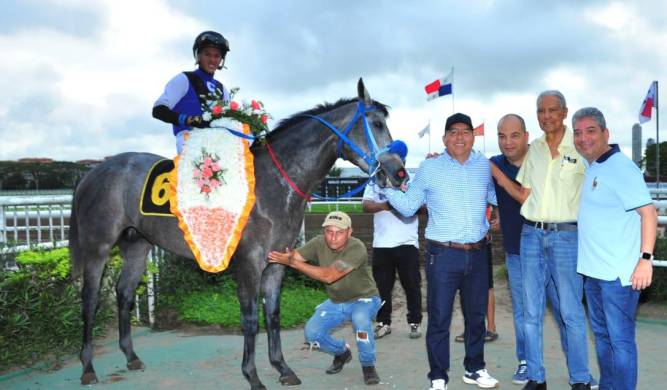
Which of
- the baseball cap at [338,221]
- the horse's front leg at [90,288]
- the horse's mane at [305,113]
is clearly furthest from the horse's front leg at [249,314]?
the horse's front leg at [90,288]

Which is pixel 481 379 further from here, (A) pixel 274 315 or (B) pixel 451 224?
(A) pixel 274 315

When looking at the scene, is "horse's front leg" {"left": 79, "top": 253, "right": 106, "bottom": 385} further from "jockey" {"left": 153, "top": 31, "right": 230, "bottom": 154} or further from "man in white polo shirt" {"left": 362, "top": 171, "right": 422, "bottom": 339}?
"man in white polo shirt" {"left": 362, "top": 171, "right": 422, "bottom": 339}

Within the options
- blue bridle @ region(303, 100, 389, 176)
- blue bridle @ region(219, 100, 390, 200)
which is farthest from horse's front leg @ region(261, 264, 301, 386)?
blue bridle @ region(303, 100, 389, 176)

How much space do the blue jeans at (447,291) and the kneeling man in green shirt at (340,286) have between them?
562 mm

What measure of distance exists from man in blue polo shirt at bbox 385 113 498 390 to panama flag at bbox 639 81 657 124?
20.8m

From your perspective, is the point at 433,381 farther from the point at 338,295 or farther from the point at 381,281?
the point at 381,281

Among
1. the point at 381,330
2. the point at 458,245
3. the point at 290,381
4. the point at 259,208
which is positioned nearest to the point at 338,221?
the point at 259,208

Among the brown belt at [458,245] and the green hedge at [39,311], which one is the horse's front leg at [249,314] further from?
the green hedge at [39,311]

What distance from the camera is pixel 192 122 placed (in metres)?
4.62

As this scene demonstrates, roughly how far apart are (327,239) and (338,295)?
1.65 ft

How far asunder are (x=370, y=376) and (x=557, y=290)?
1529 millimetres

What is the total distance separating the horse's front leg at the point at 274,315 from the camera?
14.5 feet

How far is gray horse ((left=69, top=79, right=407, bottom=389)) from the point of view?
13.5ft

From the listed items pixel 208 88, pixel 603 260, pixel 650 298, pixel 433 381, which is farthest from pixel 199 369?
pixel 650 298
